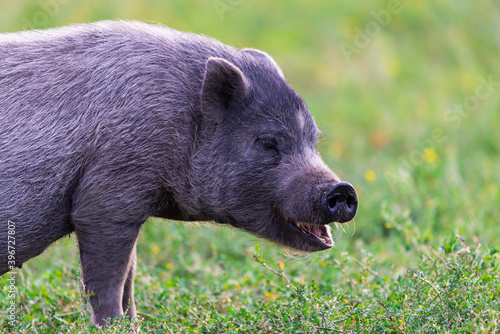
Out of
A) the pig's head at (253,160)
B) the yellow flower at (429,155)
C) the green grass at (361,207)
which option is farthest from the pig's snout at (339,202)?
the yellow flower at (429,155)

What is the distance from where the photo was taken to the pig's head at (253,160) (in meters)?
4.77

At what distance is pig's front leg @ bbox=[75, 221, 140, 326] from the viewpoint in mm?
4551

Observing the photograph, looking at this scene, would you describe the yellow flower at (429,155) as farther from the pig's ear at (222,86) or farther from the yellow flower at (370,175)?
the pig's ear at (222,86)

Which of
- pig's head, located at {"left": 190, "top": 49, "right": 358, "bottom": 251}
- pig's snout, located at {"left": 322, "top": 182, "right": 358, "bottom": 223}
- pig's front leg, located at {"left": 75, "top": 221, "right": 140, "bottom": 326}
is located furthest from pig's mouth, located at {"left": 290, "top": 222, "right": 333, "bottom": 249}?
pig's front leg, located at {"left": 75, "top": 221, "right": 140, "bottom": 326}

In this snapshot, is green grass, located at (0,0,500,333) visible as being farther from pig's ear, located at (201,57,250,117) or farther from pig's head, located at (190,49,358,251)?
pig's ear, located at (201,57,250,117)

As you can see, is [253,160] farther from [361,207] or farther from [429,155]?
[429,155]

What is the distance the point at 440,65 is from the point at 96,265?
32.1 feet

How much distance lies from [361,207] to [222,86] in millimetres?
3803

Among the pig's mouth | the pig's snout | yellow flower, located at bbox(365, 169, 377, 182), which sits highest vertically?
the pig's snout

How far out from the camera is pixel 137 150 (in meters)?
4.59

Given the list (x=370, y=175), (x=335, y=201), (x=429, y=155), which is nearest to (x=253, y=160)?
(x=335, y=201)

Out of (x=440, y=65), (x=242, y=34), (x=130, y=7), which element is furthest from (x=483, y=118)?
(x=130, y=7)

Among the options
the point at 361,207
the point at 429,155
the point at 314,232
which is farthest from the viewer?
the point at 429,155

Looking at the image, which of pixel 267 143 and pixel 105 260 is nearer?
pixel 105 260
